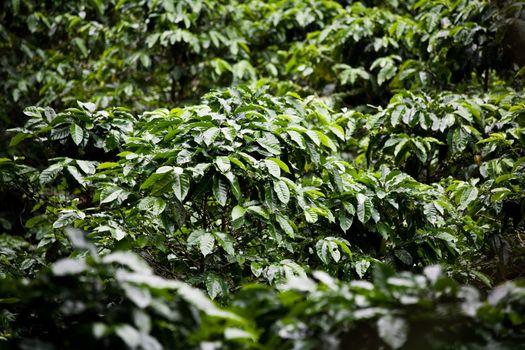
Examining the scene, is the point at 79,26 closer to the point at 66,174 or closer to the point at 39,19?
the point at 39,19

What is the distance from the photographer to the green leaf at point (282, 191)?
224 cm

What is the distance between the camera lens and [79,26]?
540 centimetres

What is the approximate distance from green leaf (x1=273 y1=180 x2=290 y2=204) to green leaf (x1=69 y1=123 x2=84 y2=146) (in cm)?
105

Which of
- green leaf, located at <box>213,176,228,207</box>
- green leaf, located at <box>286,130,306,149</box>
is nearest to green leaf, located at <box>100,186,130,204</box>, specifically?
green leaf, located at <box>213,176,228,207</box>

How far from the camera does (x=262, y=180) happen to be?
230 centimetres

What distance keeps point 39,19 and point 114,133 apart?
306 centimetres

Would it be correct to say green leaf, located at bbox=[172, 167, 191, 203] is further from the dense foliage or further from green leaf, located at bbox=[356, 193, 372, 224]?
→ green leaf, located at bbox=[356, 193, 372, 224]

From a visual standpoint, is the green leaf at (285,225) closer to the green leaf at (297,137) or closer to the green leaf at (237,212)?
the green leaf at (237,212)

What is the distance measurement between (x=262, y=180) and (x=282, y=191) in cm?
11

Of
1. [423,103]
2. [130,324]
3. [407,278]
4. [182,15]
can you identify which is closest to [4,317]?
[130,324]

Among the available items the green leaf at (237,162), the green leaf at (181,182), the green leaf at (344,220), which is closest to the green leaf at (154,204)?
the green leaf at (181,182)

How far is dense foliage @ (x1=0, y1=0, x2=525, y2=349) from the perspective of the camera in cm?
110

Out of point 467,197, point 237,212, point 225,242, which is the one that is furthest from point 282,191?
point 467,197

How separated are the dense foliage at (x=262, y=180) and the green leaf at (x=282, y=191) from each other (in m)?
0.01
